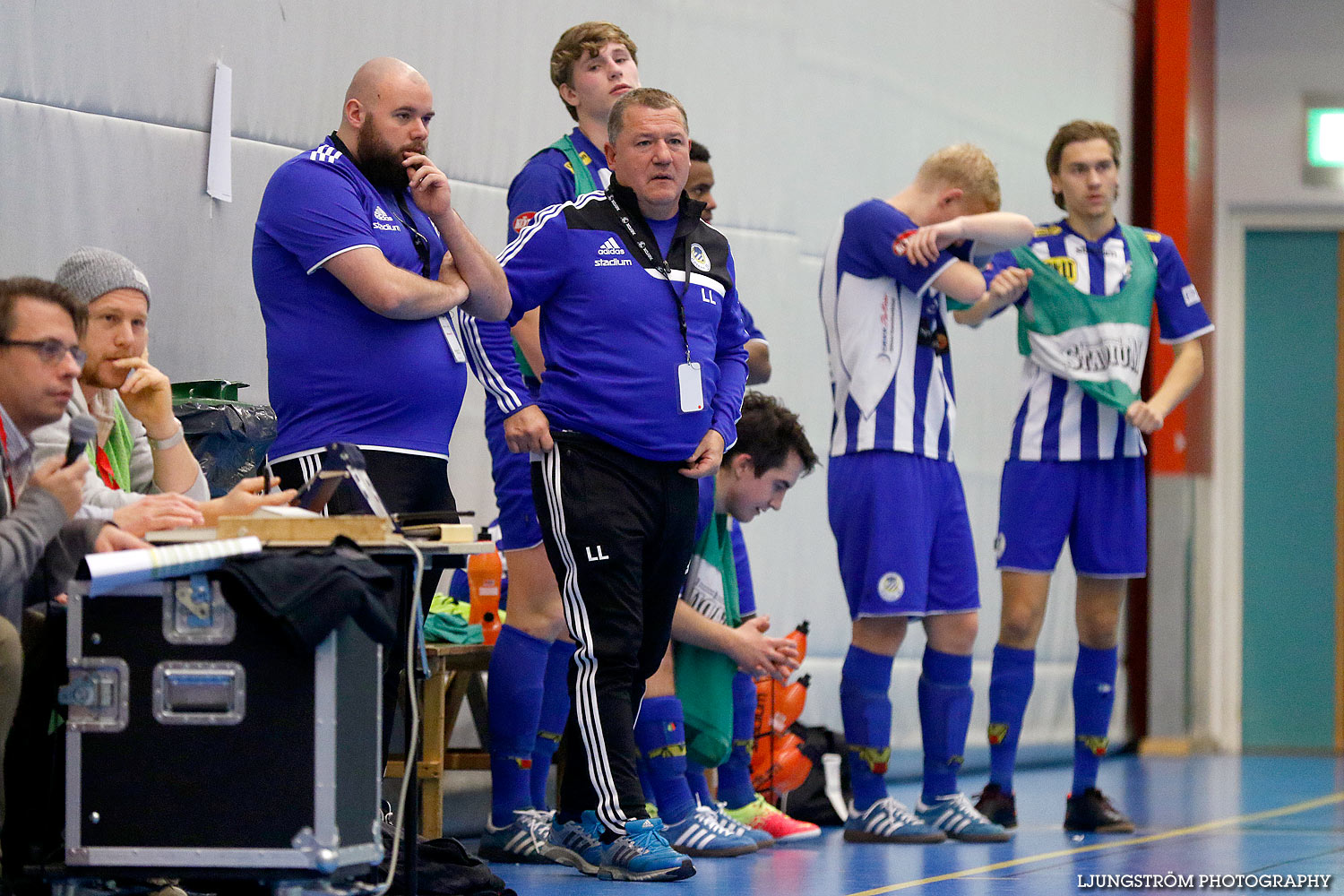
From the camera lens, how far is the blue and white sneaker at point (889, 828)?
4.57 meters

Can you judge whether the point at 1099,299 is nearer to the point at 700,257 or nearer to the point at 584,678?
the point at 700,257

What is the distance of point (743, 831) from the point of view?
4371 mm

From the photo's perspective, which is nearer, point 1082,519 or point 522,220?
point 522,220

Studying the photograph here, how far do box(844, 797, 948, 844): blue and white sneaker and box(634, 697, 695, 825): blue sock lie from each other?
616 mm

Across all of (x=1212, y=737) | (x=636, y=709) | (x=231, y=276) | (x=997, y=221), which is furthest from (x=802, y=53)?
(x=1212, y=737)

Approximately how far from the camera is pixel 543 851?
392cm

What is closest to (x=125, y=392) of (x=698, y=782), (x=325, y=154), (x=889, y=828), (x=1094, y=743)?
(x=325, y=154)

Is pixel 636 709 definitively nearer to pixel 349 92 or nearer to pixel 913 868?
pixel 913 868

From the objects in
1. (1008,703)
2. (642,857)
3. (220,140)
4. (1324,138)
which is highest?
(1324,138)

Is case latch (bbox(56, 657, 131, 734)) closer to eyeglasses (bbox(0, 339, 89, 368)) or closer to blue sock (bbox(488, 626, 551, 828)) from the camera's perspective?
eyeglasses (bbox(0, 339, 89, 368))

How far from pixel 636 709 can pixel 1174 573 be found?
5.87 meters

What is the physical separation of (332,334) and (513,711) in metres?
1.16

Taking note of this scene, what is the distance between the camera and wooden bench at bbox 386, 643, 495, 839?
4.14 meters

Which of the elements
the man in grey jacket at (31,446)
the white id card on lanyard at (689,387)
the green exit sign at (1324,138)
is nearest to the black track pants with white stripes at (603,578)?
the white id card on lanyard at (689,387)
